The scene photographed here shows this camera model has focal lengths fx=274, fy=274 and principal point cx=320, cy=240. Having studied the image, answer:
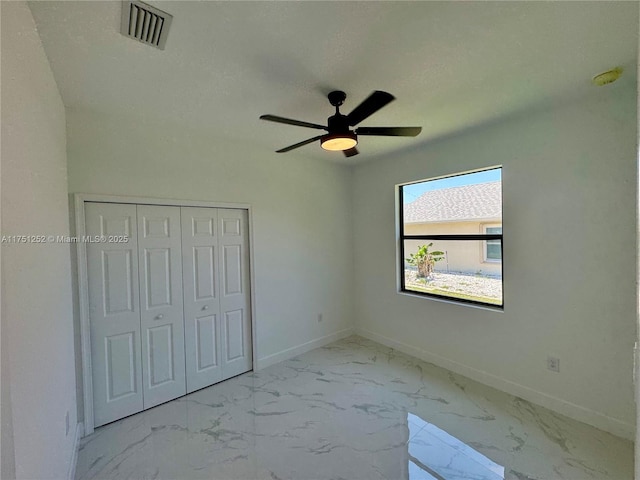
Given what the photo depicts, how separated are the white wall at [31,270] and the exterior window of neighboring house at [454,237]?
11.1 ft

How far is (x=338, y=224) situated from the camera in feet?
13.5

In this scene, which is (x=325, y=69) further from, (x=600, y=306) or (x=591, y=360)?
(x=591, y=360)

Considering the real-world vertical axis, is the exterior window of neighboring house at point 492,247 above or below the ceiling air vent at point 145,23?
below

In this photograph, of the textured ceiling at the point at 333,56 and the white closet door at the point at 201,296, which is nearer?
the textured ceiling at the point at 333,56

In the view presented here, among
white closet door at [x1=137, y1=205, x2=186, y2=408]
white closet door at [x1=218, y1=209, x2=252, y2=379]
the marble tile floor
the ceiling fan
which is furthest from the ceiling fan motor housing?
the marble tile floor

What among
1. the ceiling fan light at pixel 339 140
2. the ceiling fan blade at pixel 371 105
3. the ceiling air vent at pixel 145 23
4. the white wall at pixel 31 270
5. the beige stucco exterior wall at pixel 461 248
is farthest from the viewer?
the beige stucco exterior wall at pixel 461 248

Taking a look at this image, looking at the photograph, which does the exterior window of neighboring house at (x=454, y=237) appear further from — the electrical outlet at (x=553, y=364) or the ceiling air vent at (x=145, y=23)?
the ceiling air vent at (x=145, y=23)

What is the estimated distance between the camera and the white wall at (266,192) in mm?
2338

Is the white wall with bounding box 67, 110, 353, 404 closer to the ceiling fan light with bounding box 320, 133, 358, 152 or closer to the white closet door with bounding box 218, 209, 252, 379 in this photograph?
the white closet door with bounding box 218, 209, 252, 379

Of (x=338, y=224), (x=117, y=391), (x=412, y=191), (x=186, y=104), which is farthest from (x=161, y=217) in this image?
(x=412, y=191)

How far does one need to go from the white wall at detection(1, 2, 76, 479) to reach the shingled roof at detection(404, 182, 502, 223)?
3.44m

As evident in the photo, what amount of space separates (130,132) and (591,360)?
14.2ft

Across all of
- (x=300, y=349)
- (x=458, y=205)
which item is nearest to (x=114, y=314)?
(x=300, y=349)

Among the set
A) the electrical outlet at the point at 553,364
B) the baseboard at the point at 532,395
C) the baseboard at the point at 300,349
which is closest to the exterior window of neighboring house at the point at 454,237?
the electrical outlet at the point at 553,364
